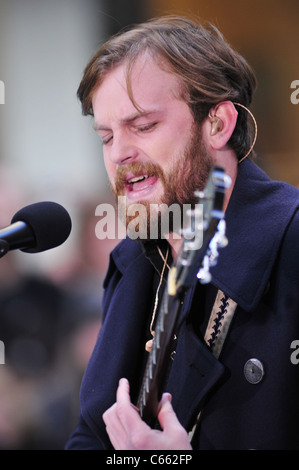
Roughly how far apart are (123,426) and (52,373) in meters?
1.62

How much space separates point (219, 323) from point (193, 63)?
0.81 meters

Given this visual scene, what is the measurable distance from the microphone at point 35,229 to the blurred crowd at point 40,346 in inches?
62.6

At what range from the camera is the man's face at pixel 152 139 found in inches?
66.9

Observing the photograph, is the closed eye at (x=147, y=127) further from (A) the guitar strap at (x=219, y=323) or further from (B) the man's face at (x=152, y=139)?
(A) the guitar strap at (x=219, y=323)

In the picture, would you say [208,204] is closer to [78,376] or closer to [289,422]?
[289,422]

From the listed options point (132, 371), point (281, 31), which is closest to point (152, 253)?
point (132, 371)

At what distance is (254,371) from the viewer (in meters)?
1.46

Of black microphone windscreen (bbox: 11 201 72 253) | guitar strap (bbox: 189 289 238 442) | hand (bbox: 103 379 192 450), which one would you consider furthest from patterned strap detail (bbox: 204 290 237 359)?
black microphone windscreen (bbox: 11 201 72 253)

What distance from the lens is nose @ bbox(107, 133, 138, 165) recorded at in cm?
170

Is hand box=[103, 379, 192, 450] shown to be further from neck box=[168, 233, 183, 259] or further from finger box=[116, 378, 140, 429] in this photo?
neck box=[168, 233, 183, 259]

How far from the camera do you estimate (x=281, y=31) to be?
3010mm

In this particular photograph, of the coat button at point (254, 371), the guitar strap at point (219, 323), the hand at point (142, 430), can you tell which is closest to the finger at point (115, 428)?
the hand at point (142, 430)

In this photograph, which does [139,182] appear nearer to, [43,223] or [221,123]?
[221,123]

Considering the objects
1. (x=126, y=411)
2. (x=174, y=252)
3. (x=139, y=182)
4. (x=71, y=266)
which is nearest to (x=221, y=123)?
(x=139, y=182)
